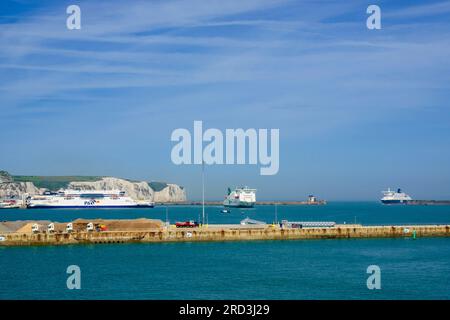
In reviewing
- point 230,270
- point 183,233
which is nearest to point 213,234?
point 183,233

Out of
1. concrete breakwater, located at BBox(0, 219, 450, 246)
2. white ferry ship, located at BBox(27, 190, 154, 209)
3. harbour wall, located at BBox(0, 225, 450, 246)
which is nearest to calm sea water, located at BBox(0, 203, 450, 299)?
harbour wall, located at BBox(0, 225, 450, 246)

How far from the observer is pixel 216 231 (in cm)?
7225

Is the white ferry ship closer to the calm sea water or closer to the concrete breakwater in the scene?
the concrete breakwater

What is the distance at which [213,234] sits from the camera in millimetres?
72062

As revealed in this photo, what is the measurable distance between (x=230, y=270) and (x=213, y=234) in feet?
78.2

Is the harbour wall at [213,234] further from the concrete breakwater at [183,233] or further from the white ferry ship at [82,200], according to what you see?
the white ferry ship at [82,200]

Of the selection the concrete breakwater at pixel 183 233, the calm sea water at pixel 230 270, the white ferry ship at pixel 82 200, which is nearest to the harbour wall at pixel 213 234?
the concrete breakwater at pixel 183 233

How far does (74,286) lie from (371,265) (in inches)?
1057

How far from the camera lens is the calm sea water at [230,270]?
39.4m

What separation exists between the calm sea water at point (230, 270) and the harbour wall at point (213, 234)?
2.20 metres
